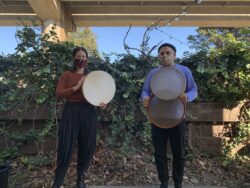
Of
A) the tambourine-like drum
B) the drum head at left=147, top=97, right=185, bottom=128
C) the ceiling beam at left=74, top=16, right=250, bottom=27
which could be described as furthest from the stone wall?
the ceiling beam at left=74, top=16, right=250, bottom=27

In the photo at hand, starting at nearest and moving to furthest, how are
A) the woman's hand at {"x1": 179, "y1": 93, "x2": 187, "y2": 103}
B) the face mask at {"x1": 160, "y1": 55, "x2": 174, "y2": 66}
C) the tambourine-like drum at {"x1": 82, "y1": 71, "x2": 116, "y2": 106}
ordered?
the woman's hand at {"x1": 179, "y1": 93, "x2": 187, "y2": 103} < the face mask at {"x1": 160, "y1": 55, "x2": 174, "y2": 66} < the tambourine-like drum at {"x1": 82, "y1": 71, "x2": 116, "y2": 106}

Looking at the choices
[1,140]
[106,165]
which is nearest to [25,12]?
[1,140]

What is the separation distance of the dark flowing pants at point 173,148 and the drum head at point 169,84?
16.2 inches

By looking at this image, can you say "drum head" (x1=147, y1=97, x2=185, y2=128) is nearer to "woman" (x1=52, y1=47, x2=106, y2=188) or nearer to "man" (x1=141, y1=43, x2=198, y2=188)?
"man" (x1=141, y1=43, x2=198, y2=188)

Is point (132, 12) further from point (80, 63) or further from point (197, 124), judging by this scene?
point (80, 63)

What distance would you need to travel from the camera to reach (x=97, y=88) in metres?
4.41

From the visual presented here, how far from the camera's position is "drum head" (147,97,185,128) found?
4.09 metres

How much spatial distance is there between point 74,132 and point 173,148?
1.17 m

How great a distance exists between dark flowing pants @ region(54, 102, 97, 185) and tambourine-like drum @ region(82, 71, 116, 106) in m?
0.17

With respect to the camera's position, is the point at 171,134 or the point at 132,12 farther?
the point at 132,12

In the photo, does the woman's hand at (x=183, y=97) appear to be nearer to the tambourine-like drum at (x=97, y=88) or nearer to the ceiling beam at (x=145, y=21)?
the tambourine-like drum at (x=97, y=88)

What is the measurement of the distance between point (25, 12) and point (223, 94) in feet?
37.2

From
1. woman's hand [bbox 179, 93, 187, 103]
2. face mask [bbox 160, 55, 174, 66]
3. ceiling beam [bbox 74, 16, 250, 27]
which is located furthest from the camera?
ceiling beam [bbox 74, 16, 250, 27]

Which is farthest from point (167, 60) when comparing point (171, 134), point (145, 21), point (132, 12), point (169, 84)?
point (145, 21)
